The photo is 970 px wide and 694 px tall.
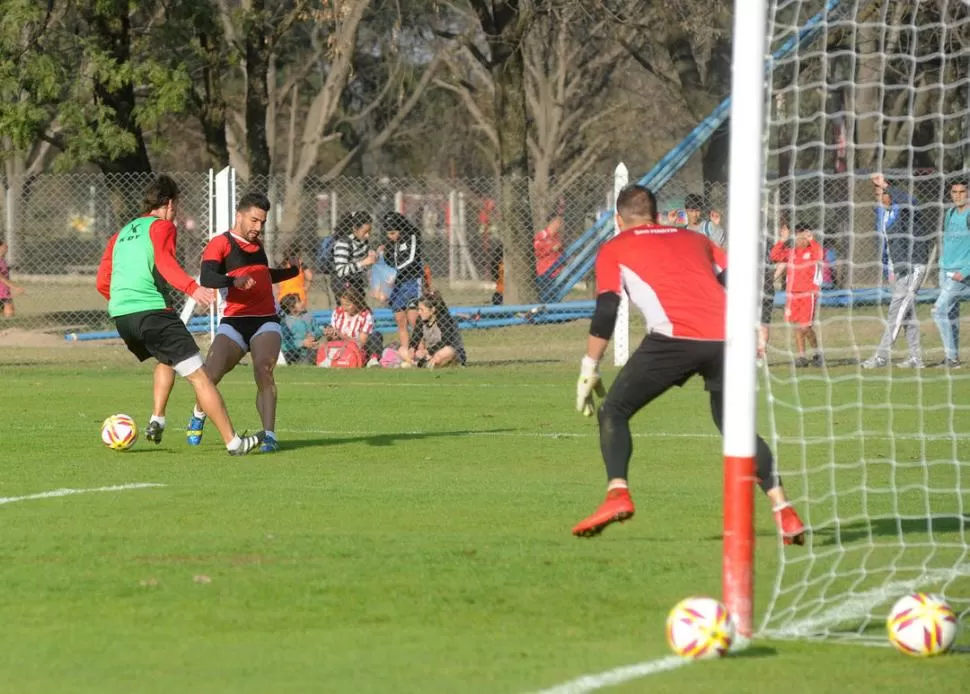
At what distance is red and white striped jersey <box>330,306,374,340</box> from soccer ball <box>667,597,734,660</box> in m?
15.3

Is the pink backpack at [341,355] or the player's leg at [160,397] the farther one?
the pink backpack at [341,355]

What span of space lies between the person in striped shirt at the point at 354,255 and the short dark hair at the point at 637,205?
12.9 m

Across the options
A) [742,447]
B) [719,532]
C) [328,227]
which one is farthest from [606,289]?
[328,227]

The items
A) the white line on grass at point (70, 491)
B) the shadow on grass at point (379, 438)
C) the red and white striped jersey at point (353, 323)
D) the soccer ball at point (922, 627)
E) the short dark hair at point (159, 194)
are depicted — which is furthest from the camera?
the red and white striped jersey at point (353, 323)

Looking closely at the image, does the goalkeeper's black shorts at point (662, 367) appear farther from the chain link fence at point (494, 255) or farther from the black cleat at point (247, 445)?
the chain link fence at point (494, 255)

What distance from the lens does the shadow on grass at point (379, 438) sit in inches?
526

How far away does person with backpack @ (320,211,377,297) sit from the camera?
70.6 ft

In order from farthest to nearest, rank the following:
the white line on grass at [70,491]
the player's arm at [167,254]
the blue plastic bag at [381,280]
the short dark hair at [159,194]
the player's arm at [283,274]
Answer: the blue plastic bag at [381,280], the player's arm at [283,274], the short dark hair at [159,194], the player's arm at [167,254], the white line on grass at [70,491]

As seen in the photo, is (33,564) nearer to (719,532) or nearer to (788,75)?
(719,532)

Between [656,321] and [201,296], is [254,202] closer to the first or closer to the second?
[201,296]

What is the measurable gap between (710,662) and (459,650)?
899mm

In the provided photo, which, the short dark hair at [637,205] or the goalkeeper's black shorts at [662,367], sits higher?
the short dark hair at [637,205]

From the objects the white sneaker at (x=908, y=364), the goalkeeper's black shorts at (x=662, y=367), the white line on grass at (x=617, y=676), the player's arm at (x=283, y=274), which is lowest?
the white sneaker at (x=908, y=364)

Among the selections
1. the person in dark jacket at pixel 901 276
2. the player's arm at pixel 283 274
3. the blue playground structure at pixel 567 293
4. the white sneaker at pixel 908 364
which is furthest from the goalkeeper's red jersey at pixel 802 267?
the player's arm at pixel 283 274
